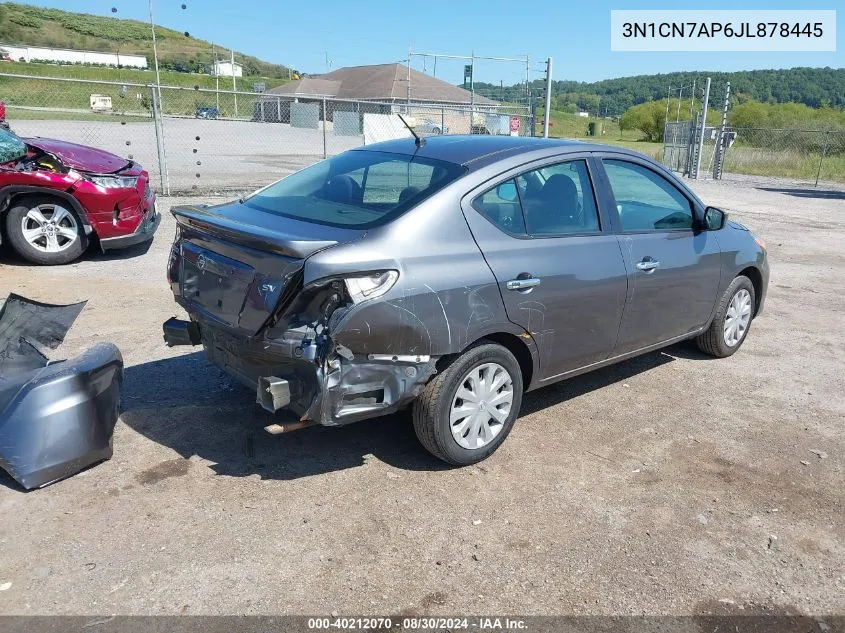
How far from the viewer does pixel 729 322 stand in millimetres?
5602

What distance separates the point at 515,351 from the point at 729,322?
255 cm

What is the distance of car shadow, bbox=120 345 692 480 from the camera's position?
3.82 m

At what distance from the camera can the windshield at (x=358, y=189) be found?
3648mm

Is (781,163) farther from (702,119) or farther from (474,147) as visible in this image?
(474,147)

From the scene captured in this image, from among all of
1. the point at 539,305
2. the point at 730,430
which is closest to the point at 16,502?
the point at 539,305

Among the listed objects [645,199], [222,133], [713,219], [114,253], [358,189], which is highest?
[222,133]

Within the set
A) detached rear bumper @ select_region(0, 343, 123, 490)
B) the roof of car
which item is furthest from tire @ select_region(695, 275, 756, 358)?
detached rear bumper @ select_region(0, 343, 123, 490)

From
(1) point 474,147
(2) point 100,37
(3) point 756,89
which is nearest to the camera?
(1) point 474,147

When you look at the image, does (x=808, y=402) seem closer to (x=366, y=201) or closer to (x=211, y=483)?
(x=366, y=201)

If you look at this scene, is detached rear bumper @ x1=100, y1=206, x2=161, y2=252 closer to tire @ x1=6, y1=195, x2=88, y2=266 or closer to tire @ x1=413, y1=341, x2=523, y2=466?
tire @ x1=6, y1=195, x2=88, y2=266

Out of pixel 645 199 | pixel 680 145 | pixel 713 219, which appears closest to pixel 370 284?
pixel 645 199

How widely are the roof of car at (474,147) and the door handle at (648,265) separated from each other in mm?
773

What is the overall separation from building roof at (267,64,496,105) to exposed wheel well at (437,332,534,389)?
163 feet

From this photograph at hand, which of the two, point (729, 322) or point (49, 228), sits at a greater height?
point (49, 228)
